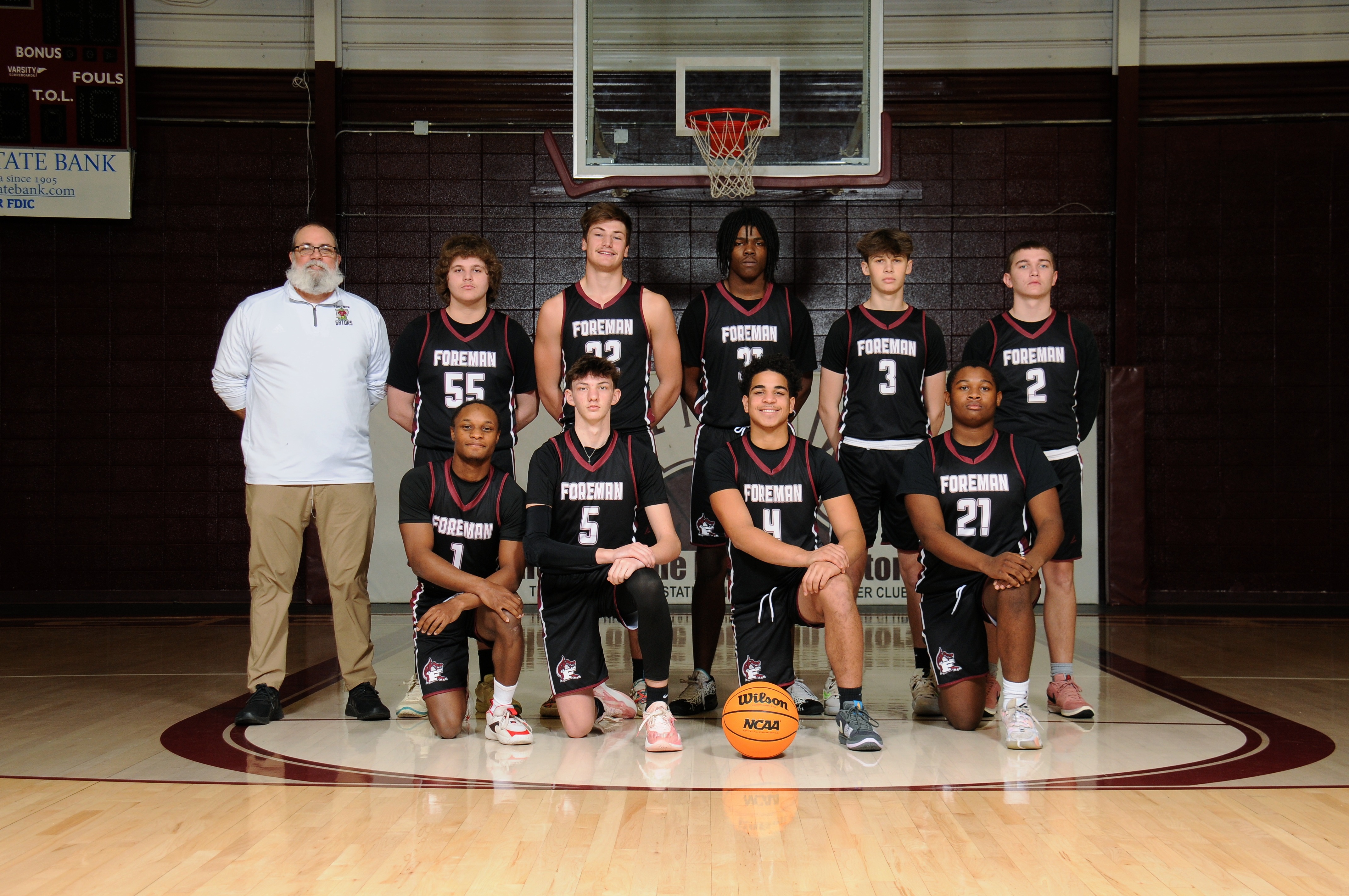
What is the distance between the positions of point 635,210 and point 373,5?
9.43 ft

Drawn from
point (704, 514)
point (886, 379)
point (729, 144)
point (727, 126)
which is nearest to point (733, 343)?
point (886, 379)

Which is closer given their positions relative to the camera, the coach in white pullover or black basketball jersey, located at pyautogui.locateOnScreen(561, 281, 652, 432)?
the coach in white pullover

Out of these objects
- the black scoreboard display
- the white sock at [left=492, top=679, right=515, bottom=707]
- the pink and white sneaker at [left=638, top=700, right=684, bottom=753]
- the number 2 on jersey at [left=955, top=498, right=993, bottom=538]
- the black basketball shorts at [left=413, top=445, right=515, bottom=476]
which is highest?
the black scoreboard display

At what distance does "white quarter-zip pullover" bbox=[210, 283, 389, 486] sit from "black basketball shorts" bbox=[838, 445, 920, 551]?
211cm

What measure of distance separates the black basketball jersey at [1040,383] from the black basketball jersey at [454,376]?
2.16 metres

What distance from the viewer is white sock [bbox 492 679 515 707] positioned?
4117mm

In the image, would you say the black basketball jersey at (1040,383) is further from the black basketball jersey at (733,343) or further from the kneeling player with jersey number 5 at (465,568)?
the kneeling player with jersey number 5 at (465,568)

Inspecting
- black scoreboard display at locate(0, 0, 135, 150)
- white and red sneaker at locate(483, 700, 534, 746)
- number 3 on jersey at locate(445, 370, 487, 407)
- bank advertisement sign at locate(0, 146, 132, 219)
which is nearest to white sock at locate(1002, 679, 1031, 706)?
white and red sneaker at locate(483, 700, 534, 746)

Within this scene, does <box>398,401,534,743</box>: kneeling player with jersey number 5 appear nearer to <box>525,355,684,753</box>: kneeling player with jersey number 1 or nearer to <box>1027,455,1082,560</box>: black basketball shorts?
<box>525,355,684,753</box>: kneeling player with jersey number 1

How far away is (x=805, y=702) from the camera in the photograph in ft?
15.5

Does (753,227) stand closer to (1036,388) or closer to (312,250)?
(1036,388)

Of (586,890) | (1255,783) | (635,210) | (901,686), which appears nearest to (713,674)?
(901,686)

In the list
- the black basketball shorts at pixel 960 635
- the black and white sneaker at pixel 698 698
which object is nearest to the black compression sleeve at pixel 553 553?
the black and white sneaker at pixel 698 698

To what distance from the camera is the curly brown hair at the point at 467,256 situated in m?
4.70
